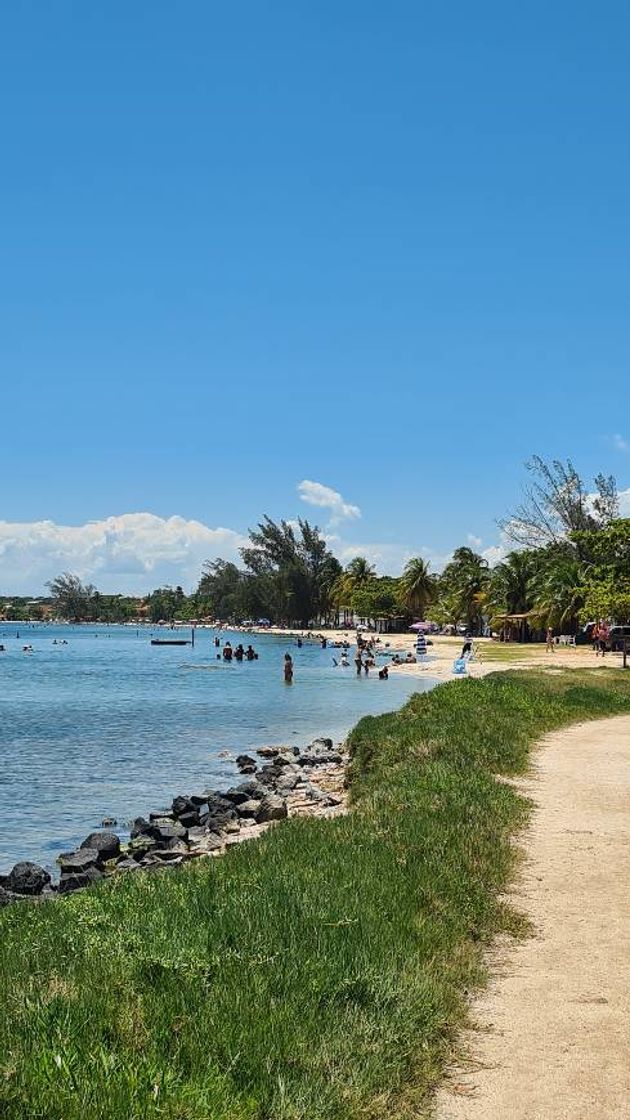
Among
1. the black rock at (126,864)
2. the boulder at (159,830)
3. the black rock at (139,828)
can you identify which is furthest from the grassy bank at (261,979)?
the black rock at (139,828)

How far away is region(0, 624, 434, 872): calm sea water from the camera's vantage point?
23.2 m

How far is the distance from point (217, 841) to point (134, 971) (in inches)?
507

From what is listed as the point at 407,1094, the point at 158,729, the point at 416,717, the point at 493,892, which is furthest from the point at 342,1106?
the point at 158,729

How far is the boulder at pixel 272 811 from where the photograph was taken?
2062cm

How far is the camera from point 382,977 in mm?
6426

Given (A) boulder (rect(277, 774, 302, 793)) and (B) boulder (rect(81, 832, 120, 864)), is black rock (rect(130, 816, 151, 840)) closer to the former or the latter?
(B) boulder (rect(81, 832, 120, 864))

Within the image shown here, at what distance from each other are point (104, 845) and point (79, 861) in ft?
3.35

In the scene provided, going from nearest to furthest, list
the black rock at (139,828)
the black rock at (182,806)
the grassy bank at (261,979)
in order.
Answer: the grassy bank at (261,979)
the black rock at (139,828)
the black rock at (182,806)

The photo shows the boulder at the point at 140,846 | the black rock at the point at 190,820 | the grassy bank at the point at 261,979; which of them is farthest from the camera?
the black rock at the point at 190,820

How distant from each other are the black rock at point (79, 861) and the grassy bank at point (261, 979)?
6457 mm

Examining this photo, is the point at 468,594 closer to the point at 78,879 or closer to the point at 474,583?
the point at 474,583

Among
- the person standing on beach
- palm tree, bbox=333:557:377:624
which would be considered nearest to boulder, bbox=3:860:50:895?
the person standing on beach

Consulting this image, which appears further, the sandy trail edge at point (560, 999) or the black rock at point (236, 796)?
the black rock at point (236, 796)

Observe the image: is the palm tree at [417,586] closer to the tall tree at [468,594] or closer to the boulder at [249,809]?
the tall tree at [468,594]
